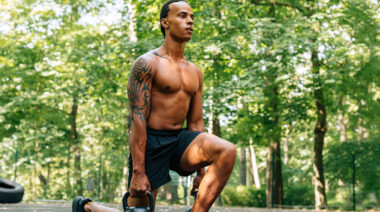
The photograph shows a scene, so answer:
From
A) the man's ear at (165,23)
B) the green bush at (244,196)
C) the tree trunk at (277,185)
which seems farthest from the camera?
the green bush at (244,196)

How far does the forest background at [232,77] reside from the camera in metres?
13.2

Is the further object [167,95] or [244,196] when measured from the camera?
[244,196]

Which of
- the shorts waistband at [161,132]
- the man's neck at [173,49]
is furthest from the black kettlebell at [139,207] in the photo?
the man's neck at [173,49]

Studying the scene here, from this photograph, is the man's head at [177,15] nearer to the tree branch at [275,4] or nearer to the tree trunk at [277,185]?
the tree branch at [275,4]

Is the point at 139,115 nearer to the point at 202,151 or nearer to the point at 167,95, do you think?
the point at 167,95

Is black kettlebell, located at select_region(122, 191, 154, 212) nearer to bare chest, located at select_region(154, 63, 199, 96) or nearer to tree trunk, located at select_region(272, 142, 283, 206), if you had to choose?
bare chest, located at select_region(154, 63, 199, 96)

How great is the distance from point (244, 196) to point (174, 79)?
63.7 ft

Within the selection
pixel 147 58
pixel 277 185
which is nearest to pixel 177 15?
pixel 147 58

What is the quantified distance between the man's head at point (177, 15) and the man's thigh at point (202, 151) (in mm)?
895

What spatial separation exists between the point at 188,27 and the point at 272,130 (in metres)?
12.2

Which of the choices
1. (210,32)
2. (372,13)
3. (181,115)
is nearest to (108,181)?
(210,32)

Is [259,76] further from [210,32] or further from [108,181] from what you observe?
[108,181]

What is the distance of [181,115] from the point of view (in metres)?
3.66

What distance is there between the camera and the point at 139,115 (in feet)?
11.3
